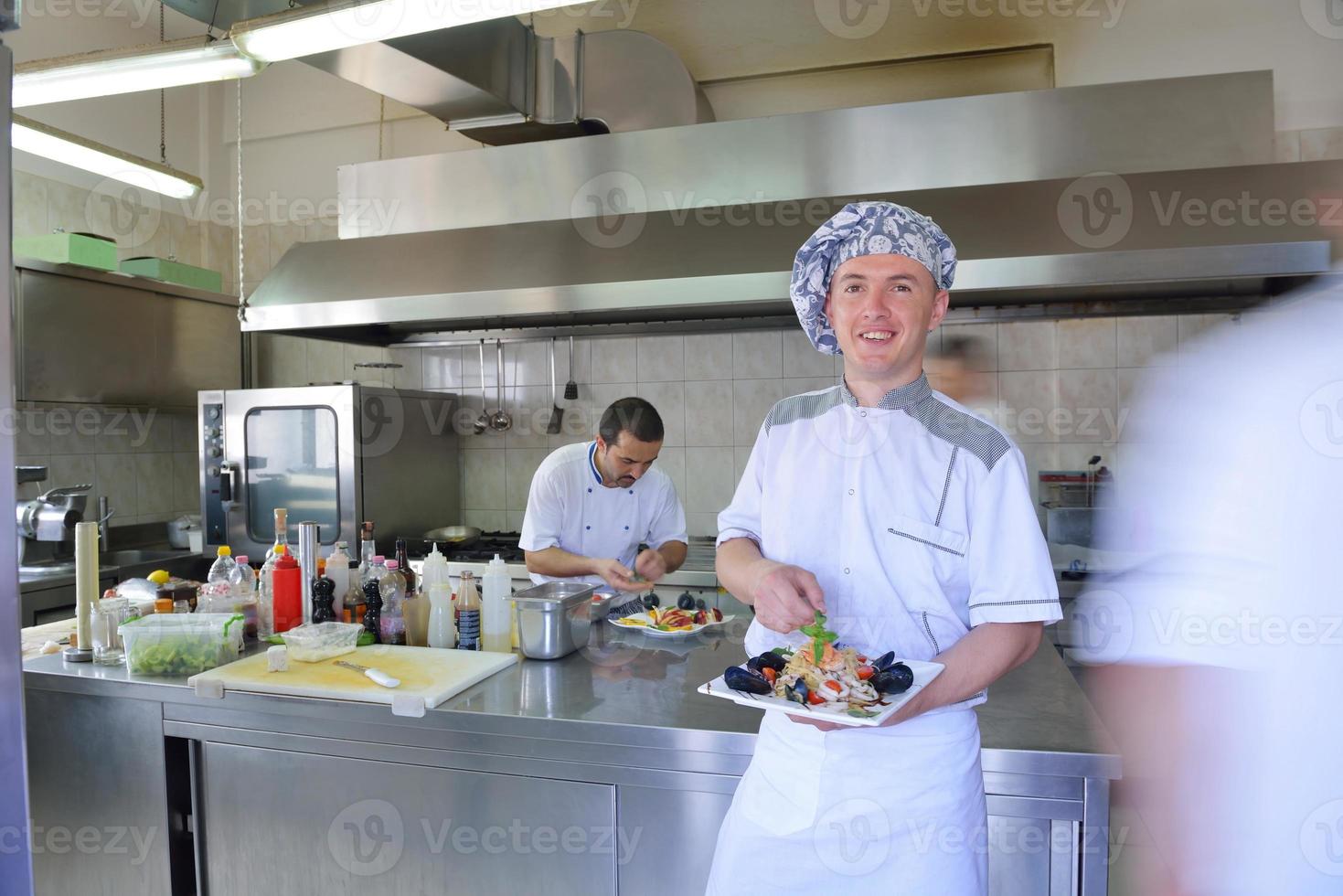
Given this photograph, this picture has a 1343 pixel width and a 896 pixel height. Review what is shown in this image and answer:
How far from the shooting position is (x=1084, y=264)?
279 centimetres

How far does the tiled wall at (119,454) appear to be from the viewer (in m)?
4.32

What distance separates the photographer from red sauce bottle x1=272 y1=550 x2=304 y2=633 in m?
2.46

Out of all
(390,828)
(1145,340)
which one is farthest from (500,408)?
(1145,340)

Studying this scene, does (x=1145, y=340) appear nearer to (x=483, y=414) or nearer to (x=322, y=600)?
(x=483, y=414)

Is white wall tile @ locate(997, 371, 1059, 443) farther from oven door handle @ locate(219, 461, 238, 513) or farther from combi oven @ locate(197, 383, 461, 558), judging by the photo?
oven door handle @ locate(219, 461, 238, 513)

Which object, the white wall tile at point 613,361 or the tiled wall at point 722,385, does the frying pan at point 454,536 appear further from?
the white wall tile at point 613,361

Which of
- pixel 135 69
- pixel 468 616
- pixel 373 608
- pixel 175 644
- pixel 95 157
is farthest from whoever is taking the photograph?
pixel 95 157

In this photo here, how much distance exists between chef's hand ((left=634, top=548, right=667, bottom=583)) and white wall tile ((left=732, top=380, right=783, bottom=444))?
A: 1.73 m

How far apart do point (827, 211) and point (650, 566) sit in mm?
1629

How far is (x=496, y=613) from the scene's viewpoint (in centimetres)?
228

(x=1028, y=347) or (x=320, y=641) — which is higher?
(x=1028, y=347)

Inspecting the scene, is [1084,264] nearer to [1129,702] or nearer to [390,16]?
[1129,702]

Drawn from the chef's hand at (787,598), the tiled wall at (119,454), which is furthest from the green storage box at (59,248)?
the chef's hand at (787,598)

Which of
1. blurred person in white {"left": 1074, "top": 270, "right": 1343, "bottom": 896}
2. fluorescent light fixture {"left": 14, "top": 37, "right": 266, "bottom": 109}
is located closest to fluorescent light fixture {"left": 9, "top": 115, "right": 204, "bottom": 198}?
fluorescent light fixture {"left": 14, "top": 37, "right": 266, "bottom": 109}
